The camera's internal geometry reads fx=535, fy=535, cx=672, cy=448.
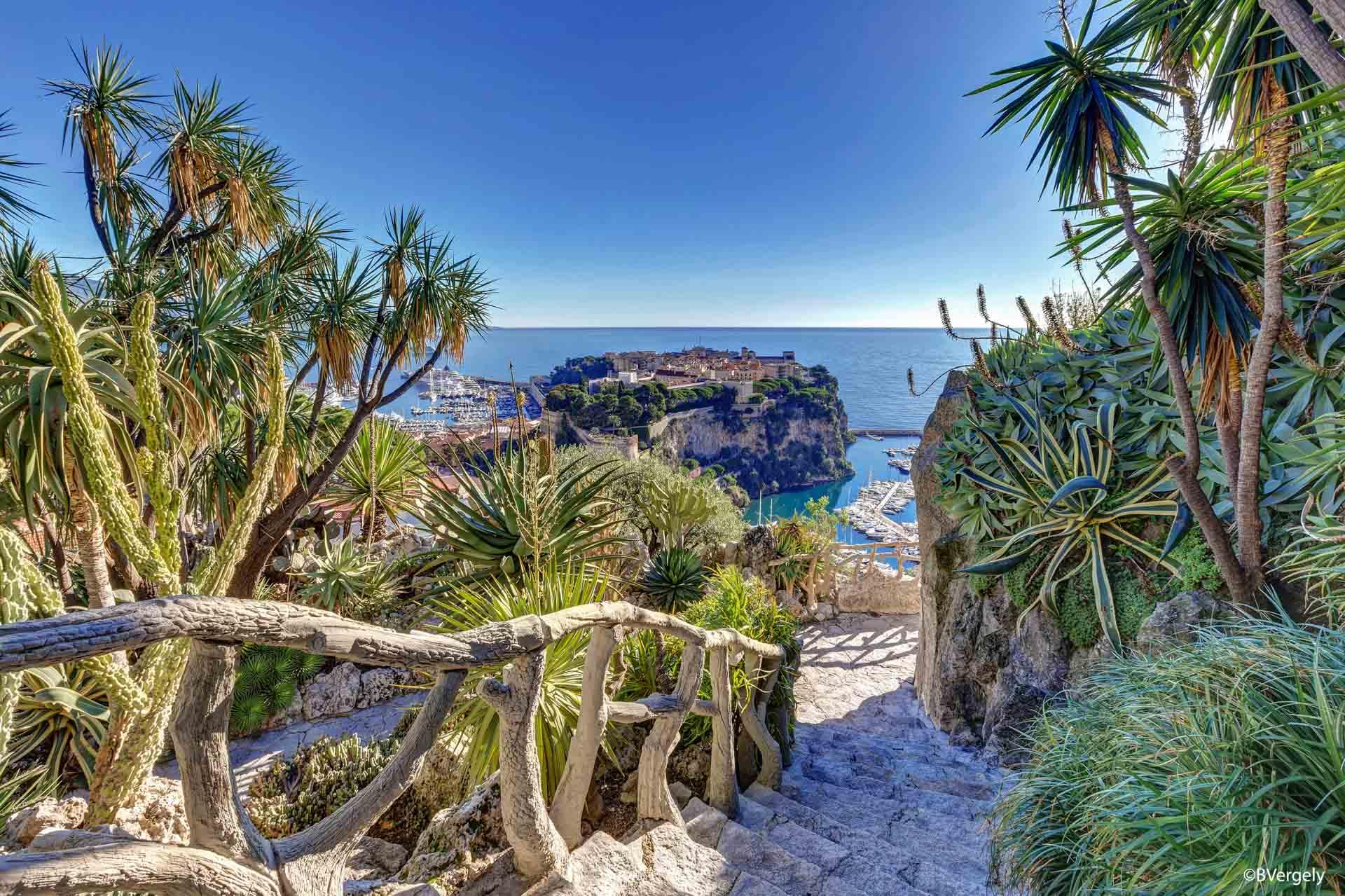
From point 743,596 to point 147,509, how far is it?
7.51m

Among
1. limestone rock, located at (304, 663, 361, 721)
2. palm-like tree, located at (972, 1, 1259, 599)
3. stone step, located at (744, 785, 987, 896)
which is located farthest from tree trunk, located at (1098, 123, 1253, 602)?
limestone rock, located at (304, 663, 361, 721)

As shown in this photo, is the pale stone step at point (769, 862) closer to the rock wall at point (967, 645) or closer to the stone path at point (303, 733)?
the rock wall at point (967, 645)

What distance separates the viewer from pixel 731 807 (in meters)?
2.95

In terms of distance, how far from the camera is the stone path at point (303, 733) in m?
5.45

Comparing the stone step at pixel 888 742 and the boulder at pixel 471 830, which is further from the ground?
the boulder at pixel 471 830

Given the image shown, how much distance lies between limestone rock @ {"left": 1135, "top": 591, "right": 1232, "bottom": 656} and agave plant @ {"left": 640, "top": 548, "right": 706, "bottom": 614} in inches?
161

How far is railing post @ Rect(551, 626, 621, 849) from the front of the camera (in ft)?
6.66

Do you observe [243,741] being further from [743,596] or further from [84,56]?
[84,56]

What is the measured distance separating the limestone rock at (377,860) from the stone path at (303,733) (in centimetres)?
244

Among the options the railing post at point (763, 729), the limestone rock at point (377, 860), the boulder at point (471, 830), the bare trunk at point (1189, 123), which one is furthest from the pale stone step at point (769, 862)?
the bare trunk at point (1189, 123)

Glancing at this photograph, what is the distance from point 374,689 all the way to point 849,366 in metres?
115

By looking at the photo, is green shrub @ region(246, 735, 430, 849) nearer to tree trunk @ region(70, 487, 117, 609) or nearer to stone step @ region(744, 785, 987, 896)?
tree trunk @ region(70, 487, 117, 609)

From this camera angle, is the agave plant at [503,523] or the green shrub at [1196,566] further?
the agave plant at [503,523]

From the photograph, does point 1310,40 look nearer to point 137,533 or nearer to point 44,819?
point 137,533
